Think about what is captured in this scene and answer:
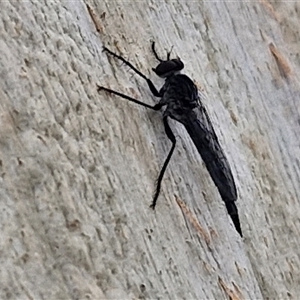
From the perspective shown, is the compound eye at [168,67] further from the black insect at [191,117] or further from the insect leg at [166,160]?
the insect leg at [166,160]

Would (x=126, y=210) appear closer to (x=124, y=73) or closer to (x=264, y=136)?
(x=124, y=73)

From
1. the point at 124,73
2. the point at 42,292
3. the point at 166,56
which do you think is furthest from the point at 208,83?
the point at 42,292

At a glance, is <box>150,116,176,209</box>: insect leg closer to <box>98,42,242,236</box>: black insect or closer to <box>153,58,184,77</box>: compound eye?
<box>98,42,242,236</box>: black insect

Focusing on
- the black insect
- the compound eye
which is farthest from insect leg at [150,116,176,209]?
the compound eye

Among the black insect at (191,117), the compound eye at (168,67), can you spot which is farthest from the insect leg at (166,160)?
the compound eye at (168,67)

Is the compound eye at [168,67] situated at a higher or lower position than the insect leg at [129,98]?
higher
